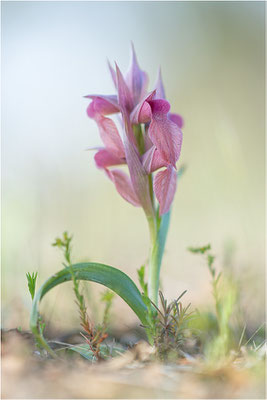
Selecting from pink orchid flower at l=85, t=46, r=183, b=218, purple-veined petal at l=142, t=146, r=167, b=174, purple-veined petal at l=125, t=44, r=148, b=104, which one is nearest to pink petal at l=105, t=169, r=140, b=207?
pink orchid flower at l=85, t=46, r=183, b=218

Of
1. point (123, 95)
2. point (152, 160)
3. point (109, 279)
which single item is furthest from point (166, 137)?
point (109, 279)

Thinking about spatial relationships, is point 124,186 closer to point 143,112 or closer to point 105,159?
point 105,159

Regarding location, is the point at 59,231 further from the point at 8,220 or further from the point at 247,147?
the point at 247,147

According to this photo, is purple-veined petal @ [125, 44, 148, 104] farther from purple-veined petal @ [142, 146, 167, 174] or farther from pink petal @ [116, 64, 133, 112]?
purple-veined petal @ [142, 146, 167, 174]

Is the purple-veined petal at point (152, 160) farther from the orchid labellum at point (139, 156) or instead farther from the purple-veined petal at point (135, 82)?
the purple-veined petal at point (135, 82)

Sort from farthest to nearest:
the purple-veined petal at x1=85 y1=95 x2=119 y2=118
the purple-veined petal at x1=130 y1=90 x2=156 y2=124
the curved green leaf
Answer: the purple-veined petal at x1=85 y1=95 x2=119 y2=118 < the purple-veined petal at x1=130 y1=90 x2=156 y2=124 < the curved green leaf

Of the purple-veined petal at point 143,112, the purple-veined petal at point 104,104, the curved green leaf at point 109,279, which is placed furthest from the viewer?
the purple-veined petal at point 104,104

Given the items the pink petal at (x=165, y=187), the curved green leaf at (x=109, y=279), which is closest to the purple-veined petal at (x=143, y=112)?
the pink petal at (x=165, y=187)
